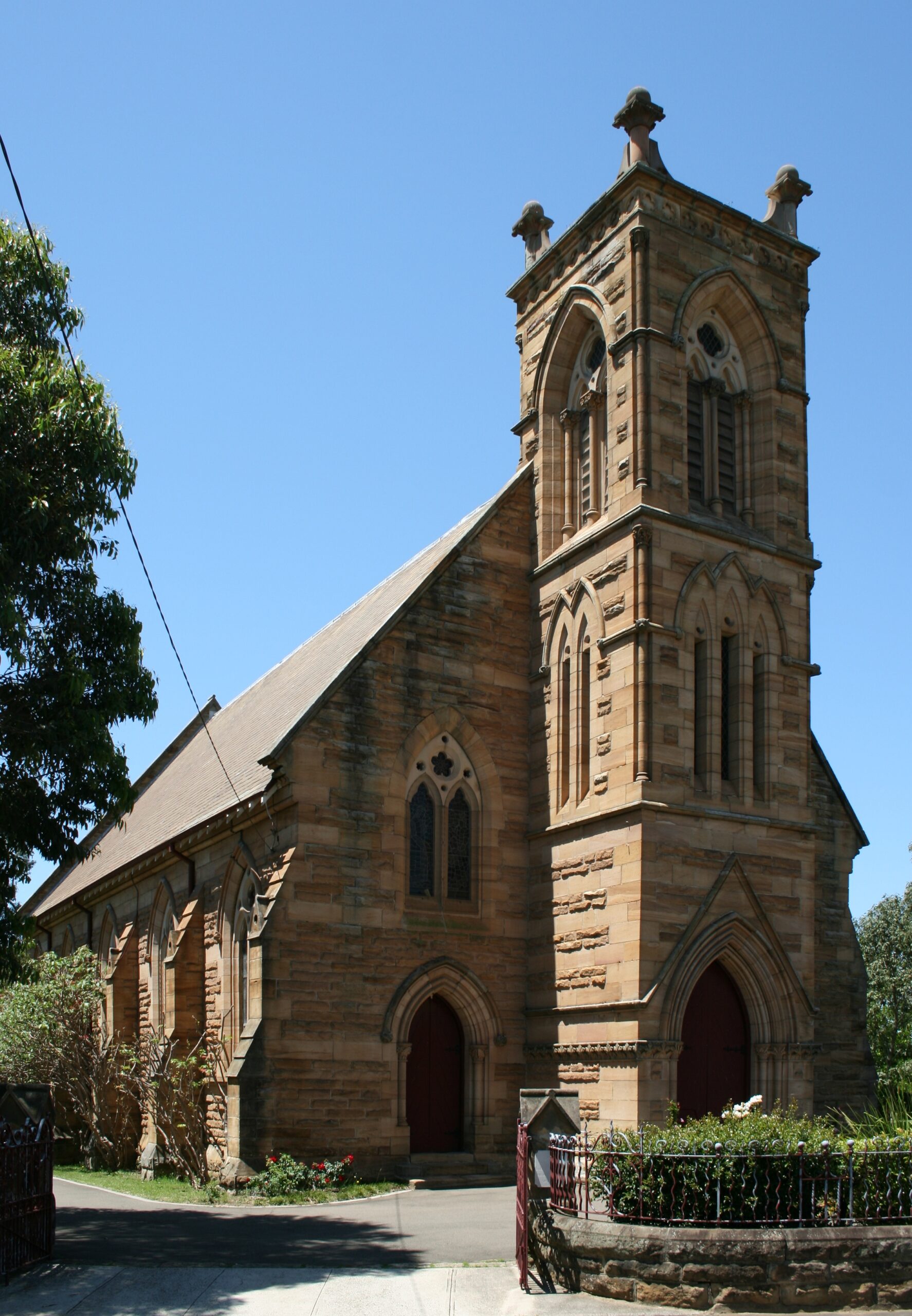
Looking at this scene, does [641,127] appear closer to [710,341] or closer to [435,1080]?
[710,341]

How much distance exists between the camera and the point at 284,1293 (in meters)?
11.0

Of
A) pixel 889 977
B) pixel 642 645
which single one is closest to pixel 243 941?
pixel 642 645

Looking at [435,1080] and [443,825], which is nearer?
[435,1080]

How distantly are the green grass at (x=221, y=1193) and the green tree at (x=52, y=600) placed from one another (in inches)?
177

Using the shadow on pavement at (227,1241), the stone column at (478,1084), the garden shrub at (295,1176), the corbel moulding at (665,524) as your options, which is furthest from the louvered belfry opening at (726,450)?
the shadow on pavement at (227,1241)

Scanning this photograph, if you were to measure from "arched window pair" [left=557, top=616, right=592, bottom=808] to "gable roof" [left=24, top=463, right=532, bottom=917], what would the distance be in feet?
8.92

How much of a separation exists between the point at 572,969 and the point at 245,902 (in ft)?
19.0

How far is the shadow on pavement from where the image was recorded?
41.1 ft

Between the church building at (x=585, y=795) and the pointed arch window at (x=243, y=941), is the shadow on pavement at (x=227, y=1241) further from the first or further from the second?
the pointed arch window at (x=243, y=941)

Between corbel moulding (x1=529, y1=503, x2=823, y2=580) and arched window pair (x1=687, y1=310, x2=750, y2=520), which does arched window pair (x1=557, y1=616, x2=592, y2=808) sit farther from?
arched window pair (x1=687, y1=310, x2=750, y2=520)

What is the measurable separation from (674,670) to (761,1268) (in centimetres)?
1094

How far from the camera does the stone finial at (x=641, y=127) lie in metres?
21.7

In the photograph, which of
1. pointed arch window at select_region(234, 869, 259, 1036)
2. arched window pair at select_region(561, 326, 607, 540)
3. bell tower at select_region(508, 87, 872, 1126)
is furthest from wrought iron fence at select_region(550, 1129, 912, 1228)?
arched window pair at select_region(561, 326, 607, 540)

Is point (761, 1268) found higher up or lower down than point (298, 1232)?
higher up
